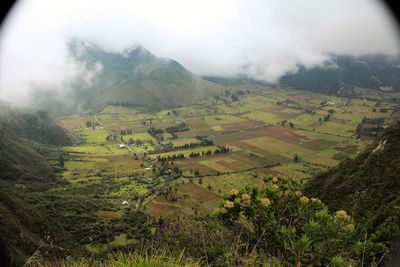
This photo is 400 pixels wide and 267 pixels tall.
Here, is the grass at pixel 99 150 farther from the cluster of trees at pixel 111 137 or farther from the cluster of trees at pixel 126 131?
the cluster of trees at pixel 126 131

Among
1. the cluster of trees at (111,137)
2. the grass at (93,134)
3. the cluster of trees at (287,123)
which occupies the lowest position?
the grass at (93,134)

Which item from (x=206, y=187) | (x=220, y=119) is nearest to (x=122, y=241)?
(x=206, y=187)

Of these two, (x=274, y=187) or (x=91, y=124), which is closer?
(x=274, y=187)

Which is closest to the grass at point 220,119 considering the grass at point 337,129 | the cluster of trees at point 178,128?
the cluster of trees at point 178,128

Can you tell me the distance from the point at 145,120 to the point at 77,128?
22532 millimetres

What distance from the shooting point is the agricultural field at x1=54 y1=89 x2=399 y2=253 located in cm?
5243

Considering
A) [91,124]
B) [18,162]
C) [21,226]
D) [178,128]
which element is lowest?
[18,162]

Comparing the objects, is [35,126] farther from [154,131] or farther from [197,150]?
[197,150]

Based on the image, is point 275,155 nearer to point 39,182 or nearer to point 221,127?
point 221,127

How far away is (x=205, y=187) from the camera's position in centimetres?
5619

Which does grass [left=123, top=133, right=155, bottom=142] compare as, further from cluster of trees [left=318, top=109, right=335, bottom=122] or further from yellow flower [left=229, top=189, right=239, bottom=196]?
yellow flower [left=229, top=189, right=239, bottom=196]

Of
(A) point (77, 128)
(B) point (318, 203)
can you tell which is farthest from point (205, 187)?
(A) point (77, 128)

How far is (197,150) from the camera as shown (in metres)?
82.9

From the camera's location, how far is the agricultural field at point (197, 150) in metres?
52.4
